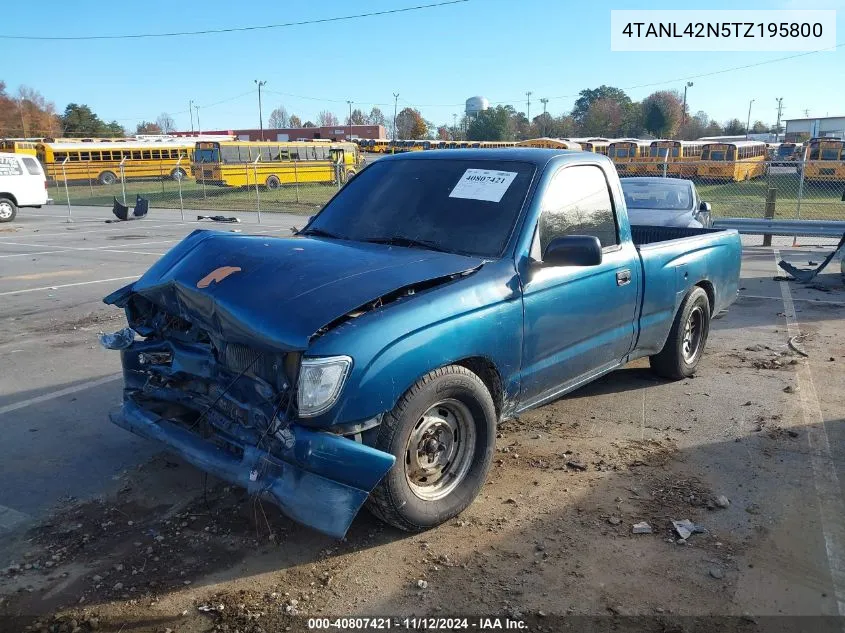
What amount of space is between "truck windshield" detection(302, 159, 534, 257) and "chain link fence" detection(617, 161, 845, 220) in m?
19.2

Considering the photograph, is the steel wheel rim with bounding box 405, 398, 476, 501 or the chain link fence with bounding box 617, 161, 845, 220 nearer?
the steel wheel rim with bounding box 405, 398, 476, 501

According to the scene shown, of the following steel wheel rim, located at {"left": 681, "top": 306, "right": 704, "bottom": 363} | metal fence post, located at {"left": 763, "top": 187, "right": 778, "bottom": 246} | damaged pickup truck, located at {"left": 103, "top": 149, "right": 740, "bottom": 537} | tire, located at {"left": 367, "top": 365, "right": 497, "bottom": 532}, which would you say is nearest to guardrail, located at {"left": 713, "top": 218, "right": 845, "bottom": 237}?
metal fence post, located at {"left": 763, "top": 187, "right": 778, "bottom": 246}

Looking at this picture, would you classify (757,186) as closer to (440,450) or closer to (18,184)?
(18,184)

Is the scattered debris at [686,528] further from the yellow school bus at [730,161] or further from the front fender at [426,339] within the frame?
the yellow school bus at [730,161]

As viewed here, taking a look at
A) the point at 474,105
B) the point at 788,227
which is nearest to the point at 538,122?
the point at 474,105

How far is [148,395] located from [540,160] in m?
2.78

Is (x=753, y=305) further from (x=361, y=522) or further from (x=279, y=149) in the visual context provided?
(x=279, y=149)

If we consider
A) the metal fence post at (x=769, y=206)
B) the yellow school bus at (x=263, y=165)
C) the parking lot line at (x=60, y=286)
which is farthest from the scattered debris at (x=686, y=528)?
the yellow school bus at (x=263, y=165)

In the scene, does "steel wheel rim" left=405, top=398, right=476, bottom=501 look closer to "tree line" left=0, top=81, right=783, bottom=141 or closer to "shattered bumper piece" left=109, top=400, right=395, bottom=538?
"shattered bumper piece" left=109, top=400, right=395, bottom=538

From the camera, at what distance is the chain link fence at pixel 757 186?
2277cm

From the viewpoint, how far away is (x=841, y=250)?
1101cm

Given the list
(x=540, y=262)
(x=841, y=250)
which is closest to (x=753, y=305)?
(x=841, y=250)

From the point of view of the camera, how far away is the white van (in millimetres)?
22172

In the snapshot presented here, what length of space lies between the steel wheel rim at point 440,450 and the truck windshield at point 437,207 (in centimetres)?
97
